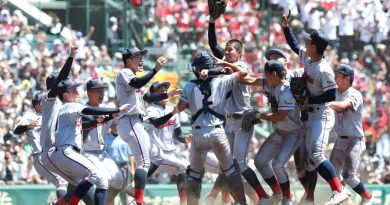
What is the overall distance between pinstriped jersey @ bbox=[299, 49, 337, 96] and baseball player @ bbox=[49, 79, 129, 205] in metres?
2.14

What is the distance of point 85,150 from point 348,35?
951 centimetres

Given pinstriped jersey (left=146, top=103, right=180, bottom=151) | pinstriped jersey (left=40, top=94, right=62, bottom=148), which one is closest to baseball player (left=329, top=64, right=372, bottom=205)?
pinstriped jersey (left=146, top=103, right=180, bottom=151)

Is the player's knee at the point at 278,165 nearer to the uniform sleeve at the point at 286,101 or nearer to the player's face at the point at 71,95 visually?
the uniform sleeve at the point at 286,101

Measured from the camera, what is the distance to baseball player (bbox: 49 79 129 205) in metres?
13.2

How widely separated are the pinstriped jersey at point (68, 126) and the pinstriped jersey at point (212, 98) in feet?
4.27

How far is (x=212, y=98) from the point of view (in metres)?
13.5

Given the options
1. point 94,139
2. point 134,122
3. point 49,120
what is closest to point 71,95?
point 49,120

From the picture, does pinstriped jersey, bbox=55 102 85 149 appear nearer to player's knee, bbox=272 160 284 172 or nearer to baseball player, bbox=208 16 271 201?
baseball player, bbox=208 16 271 201

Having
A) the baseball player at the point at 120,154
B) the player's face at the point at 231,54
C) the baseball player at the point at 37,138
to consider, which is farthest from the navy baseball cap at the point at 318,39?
the baseball player at the point at 120,154

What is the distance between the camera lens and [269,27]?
22641mm

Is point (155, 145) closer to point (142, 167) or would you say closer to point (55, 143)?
point (142, 167)

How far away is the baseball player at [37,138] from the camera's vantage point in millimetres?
14277

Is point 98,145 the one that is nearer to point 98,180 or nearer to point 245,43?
point 98,180

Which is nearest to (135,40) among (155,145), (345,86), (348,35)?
(348,35)
